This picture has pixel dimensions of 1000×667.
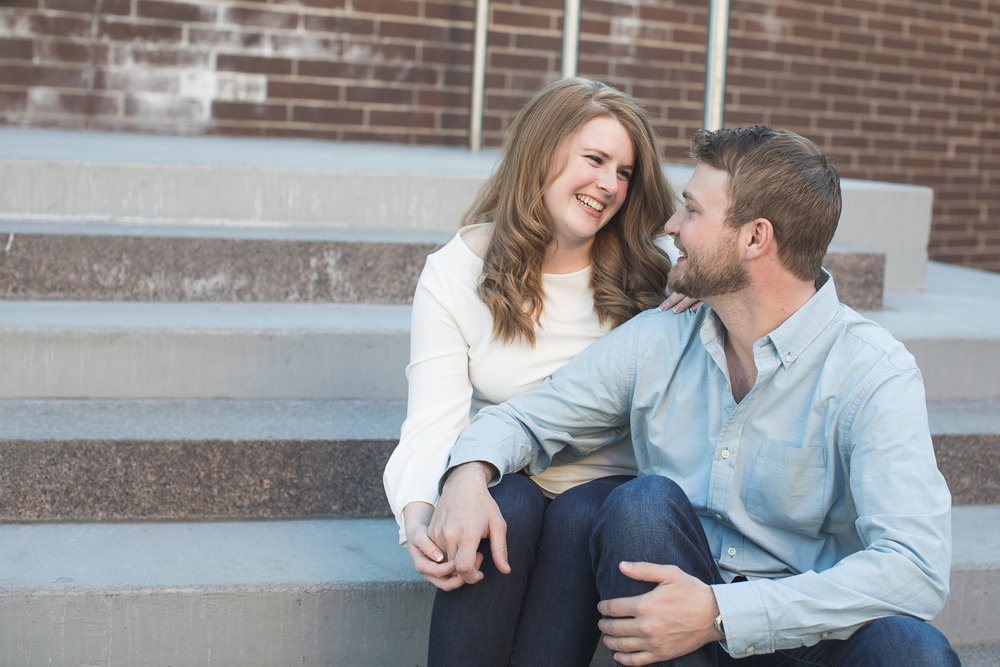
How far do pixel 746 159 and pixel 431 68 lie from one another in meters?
3.21

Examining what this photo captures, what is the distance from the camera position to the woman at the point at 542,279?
5.79ft

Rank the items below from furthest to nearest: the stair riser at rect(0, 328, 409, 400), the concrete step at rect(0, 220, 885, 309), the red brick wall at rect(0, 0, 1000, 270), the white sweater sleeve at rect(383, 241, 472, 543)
→ the red brick wall at rect(0, 0, 1000, 270) → the concrete step at rect(0, 220, 885, 309) → the stair riser at rect(0, 328, 409, 400) → the white sweater sleeve at rect(383, 241, 472, 543)

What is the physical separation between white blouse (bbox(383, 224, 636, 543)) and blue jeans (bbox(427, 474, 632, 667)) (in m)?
0.21

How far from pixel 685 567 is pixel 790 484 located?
219mm

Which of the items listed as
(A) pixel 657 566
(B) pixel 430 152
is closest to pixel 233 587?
(A) pixel 657 566

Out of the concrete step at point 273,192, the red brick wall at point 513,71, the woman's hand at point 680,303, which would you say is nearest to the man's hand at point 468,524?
the woman's hand at point 680,303

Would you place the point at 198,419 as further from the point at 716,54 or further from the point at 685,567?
the point at 716,54

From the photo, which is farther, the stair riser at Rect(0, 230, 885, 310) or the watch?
the stair riser at Rect(0, 230, 885, 310)

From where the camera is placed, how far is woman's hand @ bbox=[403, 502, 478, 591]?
4.90 feet

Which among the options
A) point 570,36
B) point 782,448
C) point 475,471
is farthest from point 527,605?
point 570,36

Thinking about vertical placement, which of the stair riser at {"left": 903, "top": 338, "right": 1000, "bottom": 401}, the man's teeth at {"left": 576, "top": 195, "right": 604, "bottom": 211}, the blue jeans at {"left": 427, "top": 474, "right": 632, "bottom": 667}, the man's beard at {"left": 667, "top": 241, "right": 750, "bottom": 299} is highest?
the man's teeth at {"left": 576, "top": 195, "right": 604, "bottom": 211}

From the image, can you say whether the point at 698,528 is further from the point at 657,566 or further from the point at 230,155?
the point at 230,155

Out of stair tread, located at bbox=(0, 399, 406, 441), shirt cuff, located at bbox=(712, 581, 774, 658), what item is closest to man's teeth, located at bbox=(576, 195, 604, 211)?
stair tread, located at bbox=(0, 399, 406, 441)

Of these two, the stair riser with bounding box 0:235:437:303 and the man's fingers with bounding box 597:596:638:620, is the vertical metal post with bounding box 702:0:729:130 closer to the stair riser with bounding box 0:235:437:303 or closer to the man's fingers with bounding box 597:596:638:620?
the stair riser with bounding box 0:235:437:303
